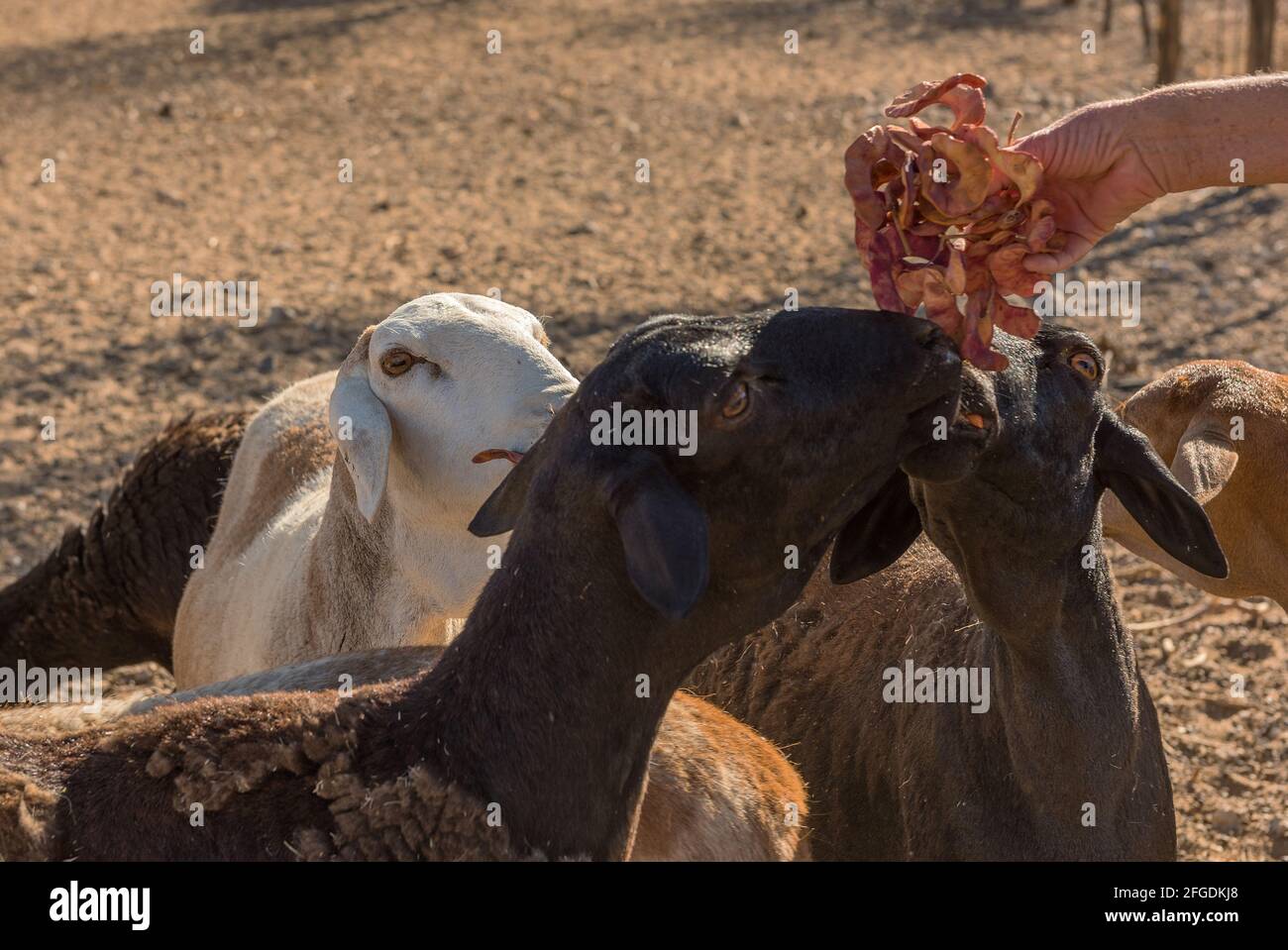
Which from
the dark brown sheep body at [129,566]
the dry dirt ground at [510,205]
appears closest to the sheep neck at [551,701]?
the dry dirt ground at [510,205]

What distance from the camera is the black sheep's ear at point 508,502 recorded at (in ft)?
11.4

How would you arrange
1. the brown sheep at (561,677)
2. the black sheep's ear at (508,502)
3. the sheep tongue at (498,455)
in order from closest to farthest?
the brown sheep at (561,677), the black sheep's ear at (508,502), the sheep tongue at (498,455)

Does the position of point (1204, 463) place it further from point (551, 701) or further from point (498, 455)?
point (551, 701)

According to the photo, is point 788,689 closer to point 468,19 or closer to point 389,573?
point 389,573

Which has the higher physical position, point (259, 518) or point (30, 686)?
point (259, 518)

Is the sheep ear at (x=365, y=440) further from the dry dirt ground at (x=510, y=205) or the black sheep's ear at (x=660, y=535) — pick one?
the dry dirt ground at (x=510, y=205)

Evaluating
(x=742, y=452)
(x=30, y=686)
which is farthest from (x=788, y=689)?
(x=30, y=686)

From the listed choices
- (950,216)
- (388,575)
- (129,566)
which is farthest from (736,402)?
(129,566)

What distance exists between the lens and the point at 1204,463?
479 centimetres

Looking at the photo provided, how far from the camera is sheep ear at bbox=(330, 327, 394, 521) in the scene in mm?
4727

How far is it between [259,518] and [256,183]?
7.51 metres

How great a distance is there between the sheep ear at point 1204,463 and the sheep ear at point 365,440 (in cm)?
229

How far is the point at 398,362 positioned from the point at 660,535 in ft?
6.92
